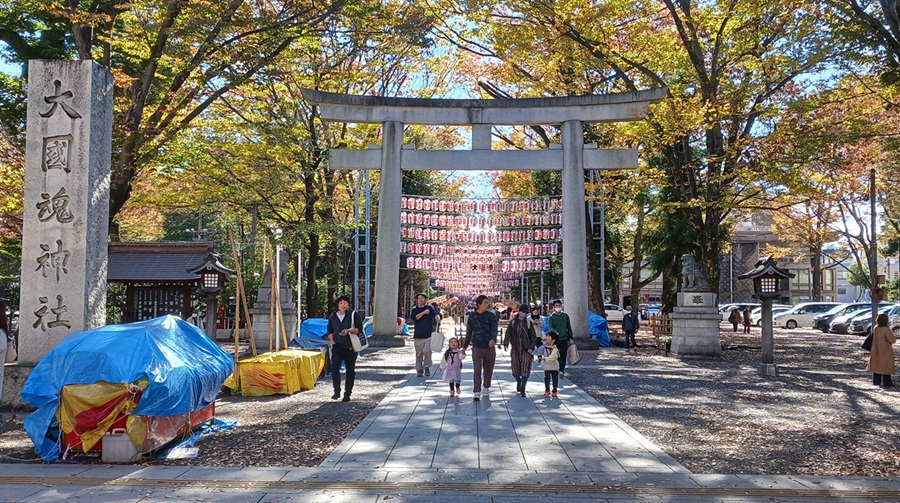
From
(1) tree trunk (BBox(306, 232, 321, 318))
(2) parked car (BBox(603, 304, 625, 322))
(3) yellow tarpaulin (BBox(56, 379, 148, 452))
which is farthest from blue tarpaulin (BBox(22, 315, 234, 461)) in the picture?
(2) parked car (BBox(603, 304, 625, 322))

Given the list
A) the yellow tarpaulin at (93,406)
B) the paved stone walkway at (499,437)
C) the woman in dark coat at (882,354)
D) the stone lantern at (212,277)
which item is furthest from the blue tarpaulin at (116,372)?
the woman in dark coat at (882,354)

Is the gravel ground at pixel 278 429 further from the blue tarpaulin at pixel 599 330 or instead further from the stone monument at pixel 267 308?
the blue tarpaulin at pixel 599 330

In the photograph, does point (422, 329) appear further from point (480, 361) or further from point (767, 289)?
point (767, 289)

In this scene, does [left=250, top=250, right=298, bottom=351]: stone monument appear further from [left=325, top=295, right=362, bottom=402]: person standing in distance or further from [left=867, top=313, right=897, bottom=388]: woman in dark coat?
[left=867, top=313, right=897, bottom=388]: woman in dark coat

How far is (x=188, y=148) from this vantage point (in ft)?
68.9

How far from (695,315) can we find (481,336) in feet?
31.3

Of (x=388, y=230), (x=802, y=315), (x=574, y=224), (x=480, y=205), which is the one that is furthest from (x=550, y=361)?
(x=802, y=315)

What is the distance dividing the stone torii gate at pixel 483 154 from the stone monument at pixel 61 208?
1001cm

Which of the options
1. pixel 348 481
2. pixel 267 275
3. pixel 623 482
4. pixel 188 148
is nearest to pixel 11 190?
pixel 188 148

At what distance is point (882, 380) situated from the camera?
42.7ft

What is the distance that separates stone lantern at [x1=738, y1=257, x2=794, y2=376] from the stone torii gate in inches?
247

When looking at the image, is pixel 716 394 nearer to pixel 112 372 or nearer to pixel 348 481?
pixel 348 481

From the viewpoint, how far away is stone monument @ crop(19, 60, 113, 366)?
9.55 metres

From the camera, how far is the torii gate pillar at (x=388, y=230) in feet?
68.5
